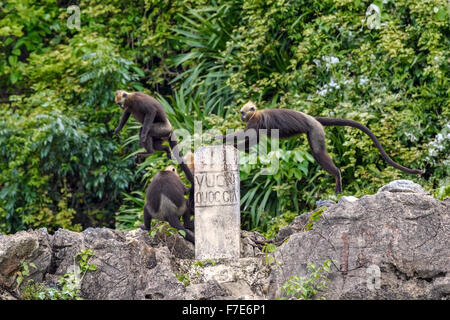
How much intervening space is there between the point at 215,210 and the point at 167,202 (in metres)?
0.74

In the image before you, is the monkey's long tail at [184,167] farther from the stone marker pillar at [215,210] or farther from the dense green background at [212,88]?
the dense green background at [212,88]

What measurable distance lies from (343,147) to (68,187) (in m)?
4.02

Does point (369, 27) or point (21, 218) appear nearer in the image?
point (369, 27)

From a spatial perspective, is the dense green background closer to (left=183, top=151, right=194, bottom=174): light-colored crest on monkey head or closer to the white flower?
the white flower

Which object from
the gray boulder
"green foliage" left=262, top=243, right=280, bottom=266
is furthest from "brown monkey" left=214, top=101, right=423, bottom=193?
the gray boulder

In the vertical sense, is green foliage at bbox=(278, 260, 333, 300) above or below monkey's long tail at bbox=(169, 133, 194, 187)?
below

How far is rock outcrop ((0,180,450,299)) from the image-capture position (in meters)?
5.04

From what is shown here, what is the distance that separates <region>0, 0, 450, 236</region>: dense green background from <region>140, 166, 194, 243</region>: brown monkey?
220 centimetres

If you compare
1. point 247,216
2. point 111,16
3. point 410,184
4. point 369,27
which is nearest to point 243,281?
point 410,184

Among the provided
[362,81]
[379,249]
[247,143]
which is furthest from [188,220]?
[362,81]

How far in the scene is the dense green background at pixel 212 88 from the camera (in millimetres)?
8836

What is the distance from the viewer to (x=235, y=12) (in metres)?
10.7

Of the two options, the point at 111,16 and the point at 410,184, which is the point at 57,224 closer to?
the point at 111,16

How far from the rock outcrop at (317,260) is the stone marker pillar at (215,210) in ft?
0.63
